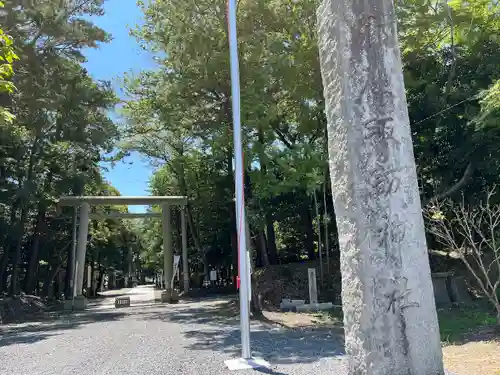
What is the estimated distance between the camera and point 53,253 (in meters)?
27.9

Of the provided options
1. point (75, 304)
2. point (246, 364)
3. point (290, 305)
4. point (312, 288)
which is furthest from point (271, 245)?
point (246, 364)

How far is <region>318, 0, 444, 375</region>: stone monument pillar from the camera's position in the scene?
9.02 feet

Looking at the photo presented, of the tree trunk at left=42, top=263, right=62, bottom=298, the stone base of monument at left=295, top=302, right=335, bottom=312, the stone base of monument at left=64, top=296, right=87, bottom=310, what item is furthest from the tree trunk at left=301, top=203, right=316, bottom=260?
the tree trunk at left=42, top=263, right=62, bottom=298

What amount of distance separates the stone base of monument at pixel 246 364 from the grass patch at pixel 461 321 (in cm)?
390

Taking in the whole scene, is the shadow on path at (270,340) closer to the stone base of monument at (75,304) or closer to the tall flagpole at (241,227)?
the tall flagpole at (241,227)

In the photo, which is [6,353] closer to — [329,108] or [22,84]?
[329,108]

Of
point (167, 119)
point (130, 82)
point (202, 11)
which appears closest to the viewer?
point (202, 11)

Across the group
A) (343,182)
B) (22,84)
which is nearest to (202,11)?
(22,84)

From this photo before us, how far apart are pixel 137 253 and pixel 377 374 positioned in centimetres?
5812

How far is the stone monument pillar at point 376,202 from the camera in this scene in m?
2.75

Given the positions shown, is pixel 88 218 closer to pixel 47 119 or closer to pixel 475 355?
pixel 47 119

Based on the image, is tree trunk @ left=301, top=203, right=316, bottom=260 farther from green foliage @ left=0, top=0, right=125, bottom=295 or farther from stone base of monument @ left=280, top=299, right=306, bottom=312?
green foliage @ left=0, top=0, right=125, bottom=295

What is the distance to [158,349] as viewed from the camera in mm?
7891

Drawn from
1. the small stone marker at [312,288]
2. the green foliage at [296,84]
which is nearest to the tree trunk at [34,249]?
the green foliage at [296,84]
